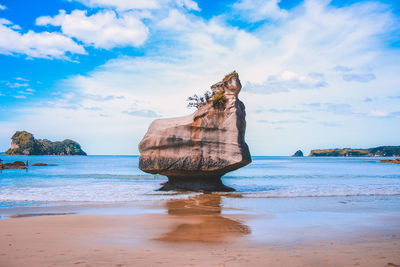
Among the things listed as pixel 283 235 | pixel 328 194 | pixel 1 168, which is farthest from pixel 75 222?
pixel 1 168

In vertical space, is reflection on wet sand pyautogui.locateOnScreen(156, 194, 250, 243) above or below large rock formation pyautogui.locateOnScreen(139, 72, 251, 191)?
below

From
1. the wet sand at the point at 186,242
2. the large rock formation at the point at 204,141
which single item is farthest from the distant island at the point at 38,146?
the wet sand at the point at 186,242

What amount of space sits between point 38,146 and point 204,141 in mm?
166074

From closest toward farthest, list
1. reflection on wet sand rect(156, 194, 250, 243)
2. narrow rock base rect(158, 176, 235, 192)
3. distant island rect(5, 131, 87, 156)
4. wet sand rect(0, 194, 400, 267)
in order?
wet sand rect(0, 194, 400, 267) → reflection on wet sand rect(156, 194, 250, 243) → narrow rock base rect(158, 176, 235, 192) → distant island rect(5, 131, 87, 156)

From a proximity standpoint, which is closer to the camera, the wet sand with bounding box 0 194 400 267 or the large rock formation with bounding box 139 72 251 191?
the wet sand with bounding box 0 194 400 267

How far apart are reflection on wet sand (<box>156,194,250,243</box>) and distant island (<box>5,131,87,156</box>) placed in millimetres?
156441

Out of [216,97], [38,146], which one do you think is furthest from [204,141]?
[38,146]

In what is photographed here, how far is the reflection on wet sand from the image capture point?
8438 mm

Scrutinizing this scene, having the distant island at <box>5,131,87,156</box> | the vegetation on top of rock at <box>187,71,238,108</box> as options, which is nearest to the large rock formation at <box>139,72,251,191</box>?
the vegetation on top of rock at <box>187,71,238,108</box>

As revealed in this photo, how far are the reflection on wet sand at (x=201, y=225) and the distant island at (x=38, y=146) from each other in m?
156

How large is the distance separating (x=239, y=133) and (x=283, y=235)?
11.1m

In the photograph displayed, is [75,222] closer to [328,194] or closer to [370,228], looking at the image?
[370,228]

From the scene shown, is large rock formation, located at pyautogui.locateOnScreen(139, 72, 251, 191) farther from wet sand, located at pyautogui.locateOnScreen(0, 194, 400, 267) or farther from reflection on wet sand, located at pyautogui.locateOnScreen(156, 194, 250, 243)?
wet sand, located at pyautogui.locateOnScreen(0, 194, 400, 267)

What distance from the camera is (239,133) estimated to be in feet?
63.7
